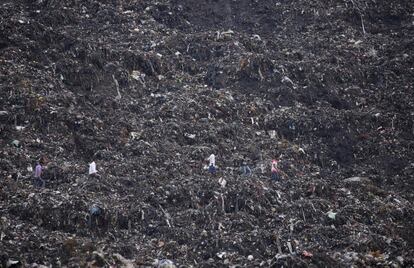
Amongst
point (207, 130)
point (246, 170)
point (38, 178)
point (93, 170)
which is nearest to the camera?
point (38, 178)

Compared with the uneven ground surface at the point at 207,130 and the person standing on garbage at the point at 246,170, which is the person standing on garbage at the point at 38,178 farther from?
the person standing on garbage at the point at 246,170

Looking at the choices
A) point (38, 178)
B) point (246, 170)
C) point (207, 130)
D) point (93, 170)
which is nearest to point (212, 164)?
point (246, 170)

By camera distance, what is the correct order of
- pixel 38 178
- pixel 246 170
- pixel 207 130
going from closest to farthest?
1. pixel 38 178
2. pixel 246 170
3. pixel 207 130

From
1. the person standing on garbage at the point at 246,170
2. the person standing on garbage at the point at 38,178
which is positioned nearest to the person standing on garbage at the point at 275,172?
the person standing on garbage at the point at 246,170

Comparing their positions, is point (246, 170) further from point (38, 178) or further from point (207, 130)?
point (38, 178)

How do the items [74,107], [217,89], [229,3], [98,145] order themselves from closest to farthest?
1. [98,145]
2. [74,107]
3. [217,89]
4. [229,3]

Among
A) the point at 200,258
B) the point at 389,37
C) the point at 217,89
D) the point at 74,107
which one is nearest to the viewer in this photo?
the point at 200,258

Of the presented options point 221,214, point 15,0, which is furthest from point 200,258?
point 15,0

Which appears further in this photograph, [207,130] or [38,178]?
[207,130]

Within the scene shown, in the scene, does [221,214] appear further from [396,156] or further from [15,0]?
[15,0]
